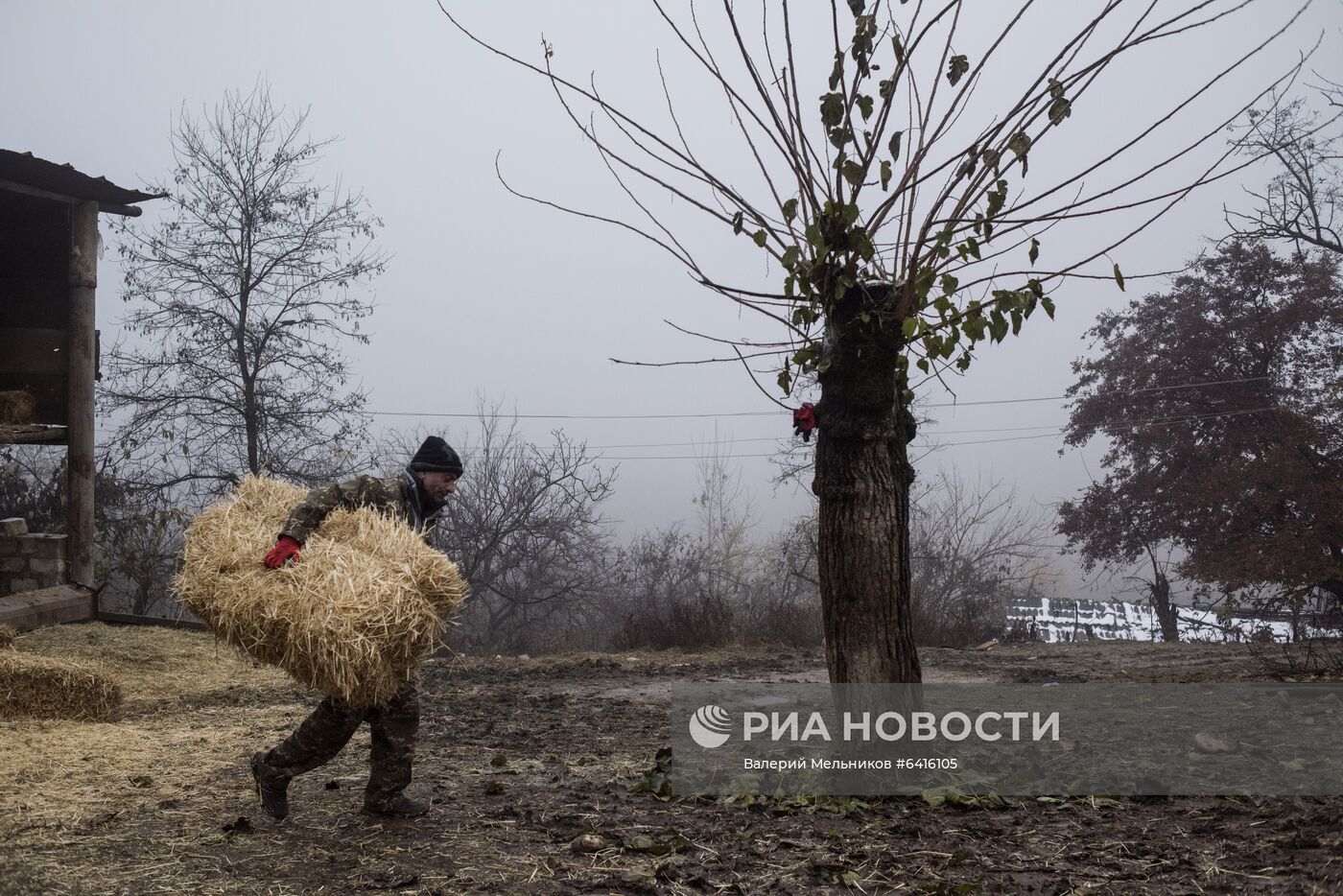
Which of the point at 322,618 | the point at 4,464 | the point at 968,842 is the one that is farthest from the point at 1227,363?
the point at 4,464

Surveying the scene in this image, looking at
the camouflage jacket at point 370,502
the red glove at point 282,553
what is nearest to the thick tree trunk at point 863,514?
the camouflage jacket at point 370,502

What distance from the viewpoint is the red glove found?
4418 millimetres

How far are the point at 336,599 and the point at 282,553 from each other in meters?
0.43

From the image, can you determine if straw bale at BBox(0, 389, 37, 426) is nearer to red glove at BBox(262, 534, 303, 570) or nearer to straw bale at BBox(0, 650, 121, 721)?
straw bale at BBox(0, 650, 121, 721)

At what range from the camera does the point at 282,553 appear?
444 cm

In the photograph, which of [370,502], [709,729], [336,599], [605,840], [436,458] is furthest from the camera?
[709,729]

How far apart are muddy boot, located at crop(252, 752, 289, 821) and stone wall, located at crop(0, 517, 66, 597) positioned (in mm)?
9118

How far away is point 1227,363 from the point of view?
65.4 ft

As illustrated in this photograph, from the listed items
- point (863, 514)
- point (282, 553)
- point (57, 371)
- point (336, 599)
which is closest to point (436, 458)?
point (282, 553)

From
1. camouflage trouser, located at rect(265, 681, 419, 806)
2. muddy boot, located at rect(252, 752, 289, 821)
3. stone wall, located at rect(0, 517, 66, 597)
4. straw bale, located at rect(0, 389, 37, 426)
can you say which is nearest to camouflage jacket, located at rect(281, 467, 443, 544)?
camouflage trouser, located at rect(265, 681, 419, 806)

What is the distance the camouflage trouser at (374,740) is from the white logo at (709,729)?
215 cm

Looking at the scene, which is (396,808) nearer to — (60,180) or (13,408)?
(13,408)

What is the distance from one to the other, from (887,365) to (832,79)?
1.46m

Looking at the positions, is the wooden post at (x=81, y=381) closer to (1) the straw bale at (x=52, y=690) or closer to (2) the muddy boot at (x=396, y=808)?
(1) the straw bale at (x=52, y=690)
